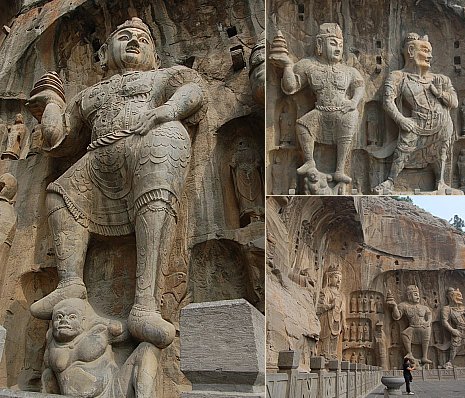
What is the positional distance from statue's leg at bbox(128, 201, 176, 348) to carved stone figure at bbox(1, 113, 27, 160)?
7.88ft

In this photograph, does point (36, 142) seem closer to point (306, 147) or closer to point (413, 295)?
point (306, 147)

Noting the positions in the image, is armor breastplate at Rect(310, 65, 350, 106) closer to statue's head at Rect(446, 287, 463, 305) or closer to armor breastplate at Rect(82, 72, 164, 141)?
armor breastplate at Rect(82, 72, 164, 141)

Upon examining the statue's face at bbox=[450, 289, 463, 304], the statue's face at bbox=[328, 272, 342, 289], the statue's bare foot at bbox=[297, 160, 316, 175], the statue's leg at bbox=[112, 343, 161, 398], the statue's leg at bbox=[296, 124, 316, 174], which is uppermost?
the statue's leg at bbox=[296, 124, 316, 174]

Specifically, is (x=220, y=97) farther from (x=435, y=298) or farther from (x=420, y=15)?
(x=435, y=298)

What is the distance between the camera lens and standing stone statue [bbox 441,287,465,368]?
14.5 m

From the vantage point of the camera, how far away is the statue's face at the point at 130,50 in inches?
235

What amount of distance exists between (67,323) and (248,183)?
2126mm

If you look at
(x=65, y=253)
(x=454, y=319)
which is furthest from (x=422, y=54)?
(x=454, y=319)

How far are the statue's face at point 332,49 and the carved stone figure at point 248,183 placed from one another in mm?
1427

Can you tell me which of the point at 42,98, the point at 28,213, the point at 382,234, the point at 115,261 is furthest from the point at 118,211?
the point at 382,234

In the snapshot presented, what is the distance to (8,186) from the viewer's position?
6.20 metres

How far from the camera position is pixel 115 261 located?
5.75 m

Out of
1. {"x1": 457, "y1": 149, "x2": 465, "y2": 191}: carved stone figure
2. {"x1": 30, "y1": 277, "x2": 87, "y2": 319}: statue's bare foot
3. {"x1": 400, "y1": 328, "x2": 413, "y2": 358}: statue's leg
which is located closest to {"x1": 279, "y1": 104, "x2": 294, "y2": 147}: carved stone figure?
{"x1": 457, "y1": 149, "x2": 465, "y2": 191}: carved stone figure

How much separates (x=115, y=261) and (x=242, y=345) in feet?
9.26
